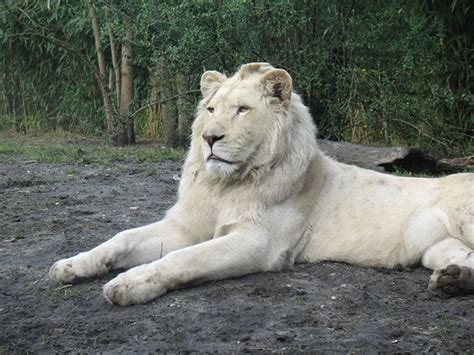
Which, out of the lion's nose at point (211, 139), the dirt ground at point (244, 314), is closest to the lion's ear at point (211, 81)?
the lion's nose at point (211, 139)

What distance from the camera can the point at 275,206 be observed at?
462 cm

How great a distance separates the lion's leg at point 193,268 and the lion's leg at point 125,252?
0.38 meters

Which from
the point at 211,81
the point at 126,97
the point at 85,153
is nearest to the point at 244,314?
the point at 211,81

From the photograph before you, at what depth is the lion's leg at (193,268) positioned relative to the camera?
396cm

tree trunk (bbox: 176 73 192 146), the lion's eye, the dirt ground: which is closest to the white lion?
the lion's eye

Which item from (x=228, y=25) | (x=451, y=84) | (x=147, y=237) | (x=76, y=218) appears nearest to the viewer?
(x=147, y=237)

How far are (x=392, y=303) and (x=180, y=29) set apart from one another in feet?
19.6

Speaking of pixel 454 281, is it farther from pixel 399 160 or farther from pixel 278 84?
pixel 399 160

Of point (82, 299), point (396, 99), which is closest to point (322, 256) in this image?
point (82, 299)

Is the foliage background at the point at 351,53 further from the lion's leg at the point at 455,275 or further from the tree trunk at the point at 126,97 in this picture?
the lion's leg at the point at 455,275

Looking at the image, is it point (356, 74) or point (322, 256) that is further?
point (356, 74)

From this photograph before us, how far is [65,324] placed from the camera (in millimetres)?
3908

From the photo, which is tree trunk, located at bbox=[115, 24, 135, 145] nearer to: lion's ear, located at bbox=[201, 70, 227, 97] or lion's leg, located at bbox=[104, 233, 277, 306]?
lion's ear, located at bbox=[201, 70, 227, 97]

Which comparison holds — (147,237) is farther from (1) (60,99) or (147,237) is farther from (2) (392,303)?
(1) (60,99)
